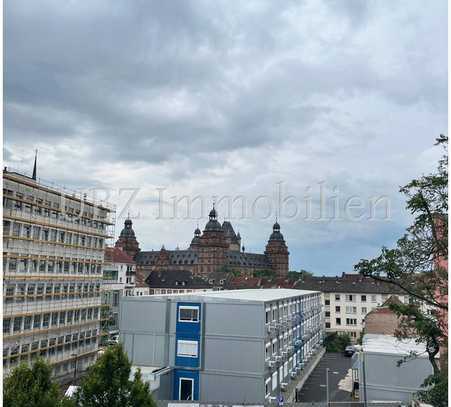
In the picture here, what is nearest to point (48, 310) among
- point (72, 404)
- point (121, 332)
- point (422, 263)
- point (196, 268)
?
point (121, 332)

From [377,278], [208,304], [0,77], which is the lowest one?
[208,304]

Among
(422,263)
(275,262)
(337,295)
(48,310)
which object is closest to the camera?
(422,263)

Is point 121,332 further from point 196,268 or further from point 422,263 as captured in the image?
point 196,268

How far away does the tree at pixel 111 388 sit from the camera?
47.4 ft

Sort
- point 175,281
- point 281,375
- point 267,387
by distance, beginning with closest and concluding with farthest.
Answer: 1. point 267,387
2. point 281,375
3. point 175,281

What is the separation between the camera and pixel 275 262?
155m

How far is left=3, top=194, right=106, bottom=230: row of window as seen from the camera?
28.0 meters

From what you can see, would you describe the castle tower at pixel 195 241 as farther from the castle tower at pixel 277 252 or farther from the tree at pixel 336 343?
the tree at pixel 336 343

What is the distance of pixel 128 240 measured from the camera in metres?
149

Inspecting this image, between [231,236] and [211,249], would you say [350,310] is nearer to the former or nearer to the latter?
[211,249]

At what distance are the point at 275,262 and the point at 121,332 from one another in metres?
131

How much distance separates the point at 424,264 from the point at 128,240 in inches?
5665

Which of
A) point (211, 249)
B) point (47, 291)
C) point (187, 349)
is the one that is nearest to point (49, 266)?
point (47, 291)

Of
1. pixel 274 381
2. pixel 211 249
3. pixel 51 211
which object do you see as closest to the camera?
pixel 274 381
